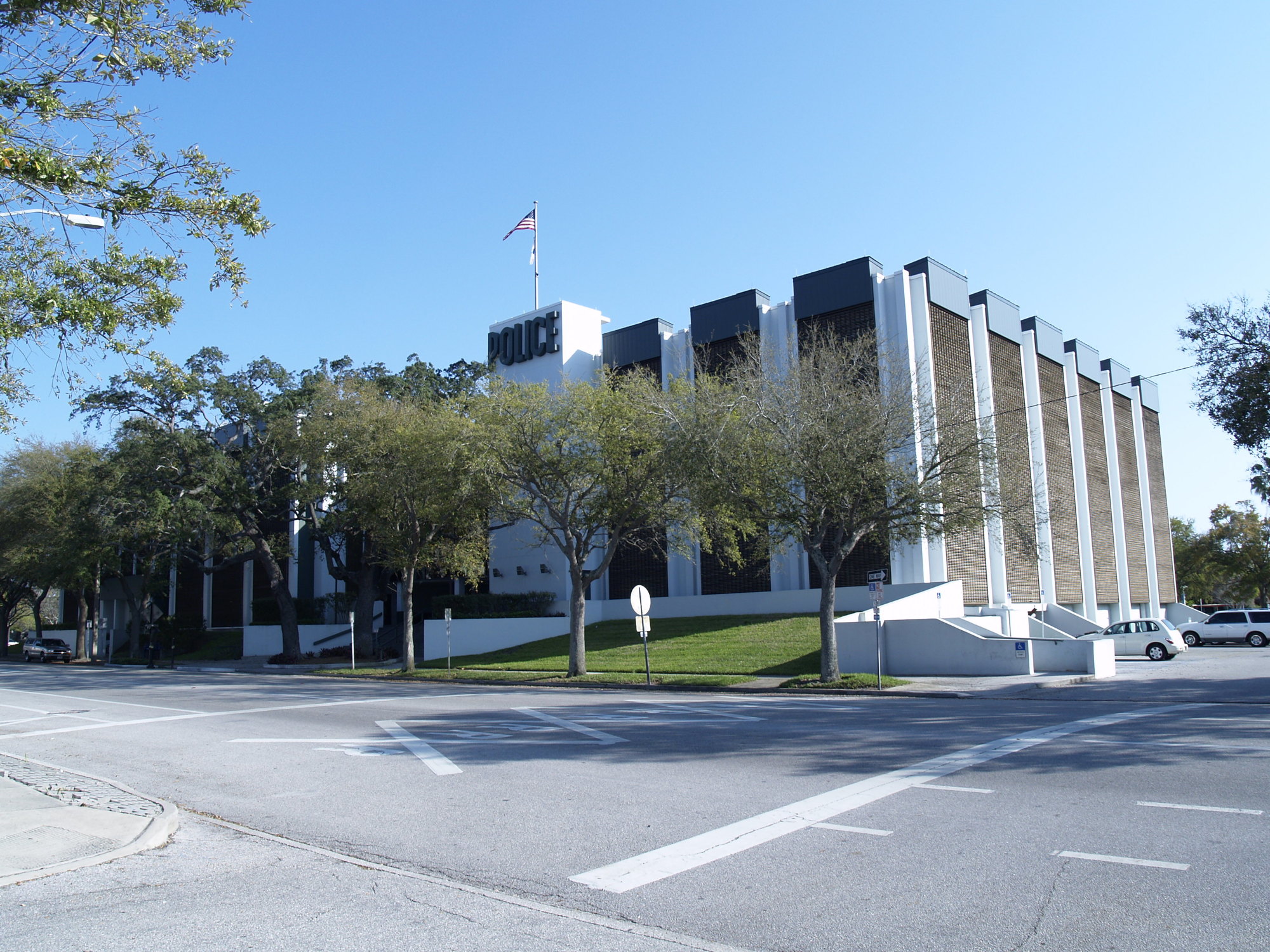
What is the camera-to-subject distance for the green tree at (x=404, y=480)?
92.6ft

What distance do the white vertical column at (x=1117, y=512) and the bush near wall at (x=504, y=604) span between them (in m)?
31.1

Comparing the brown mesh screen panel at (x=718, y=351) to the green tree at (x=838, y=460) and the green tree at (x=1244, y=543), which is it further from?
the green tree at (x=1244, y=543)

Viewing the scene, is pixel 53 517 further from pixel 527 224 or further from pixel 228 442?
pixel 527 224

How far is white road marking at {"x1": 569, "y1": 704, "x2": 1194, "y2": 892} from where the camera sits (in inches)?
245

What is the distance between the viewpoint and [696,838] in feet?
23.2

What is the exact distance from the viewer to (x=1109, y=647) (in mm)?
25109

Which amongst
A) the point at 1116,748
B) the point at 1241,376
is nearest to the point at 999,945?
the point at 1116,748

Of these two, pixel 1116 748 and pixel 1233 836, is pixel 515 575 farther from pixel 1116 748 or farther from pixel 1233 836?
pixel 1233 836

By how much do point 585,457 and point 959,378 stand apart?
64.5ft

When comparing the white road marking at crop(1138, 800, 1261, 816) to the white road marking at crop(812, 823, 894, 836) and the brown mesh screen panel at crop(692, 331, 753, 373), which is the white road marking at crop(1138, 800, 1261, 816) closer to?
the white road marking at crop(812, 823, 894, 836)

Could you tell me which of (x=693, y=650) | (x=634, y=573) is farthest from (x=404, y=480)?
(x=634, y=573)

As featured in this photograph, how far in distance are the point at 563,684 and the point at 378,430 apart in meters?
12.3

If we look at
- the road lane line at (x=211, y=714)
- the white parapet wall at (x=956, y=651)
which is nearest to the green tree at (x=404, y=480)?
the road lane line at (x=211, y=714)

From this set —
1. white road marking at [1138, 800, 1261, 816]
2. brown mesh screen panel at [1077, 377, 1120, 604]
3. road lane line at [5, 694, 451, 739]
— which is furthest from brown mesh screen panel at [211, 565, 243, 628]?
white road marking at [1138, 800, 1261, 816]
